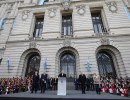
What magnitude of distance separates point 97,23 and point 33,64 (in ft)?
48.3

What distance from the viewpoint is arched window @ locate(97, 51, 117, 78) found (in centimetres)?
1573

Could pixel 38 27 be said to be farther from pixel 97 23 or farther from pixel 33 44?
pixel 97 23

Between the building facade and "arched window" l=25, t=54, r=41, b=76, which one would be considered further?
"arched window" l=25, t=54, r=41, b=76

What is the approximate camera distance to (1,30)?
2389 centimetres

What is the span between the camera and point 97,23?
65.8 ft

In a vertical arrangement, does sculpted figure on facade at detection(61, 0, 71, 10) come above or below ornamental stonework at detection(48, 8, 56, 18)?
above

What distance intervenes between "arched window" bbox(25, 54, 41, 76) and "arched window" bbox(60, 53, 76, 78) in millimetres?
4386

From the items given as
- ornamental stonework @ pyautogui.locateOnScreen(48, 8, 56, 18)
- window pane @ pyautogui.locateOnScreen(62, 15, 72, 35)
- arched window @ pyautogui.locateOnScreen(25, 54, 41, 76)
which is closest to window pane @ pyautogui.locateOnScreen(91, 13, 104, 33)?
window pane @ pyautogui.locateOnScreen(62, 15, 72, 35)

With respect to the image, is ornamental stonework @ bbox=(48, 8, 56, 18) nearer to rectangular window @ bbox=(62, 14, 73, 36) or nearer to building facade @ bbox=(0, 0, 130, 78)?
building facade @ bbox=(0, 0, 130, 78)

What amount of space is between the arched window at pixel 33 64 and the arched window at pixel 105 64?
10.5 m

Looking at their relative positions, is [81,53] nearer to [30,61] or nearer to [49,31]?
[49,31]

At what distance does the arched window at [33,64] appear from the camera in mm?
17444

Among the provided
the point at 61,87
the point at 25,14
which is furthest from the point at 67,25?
the point at 61,87

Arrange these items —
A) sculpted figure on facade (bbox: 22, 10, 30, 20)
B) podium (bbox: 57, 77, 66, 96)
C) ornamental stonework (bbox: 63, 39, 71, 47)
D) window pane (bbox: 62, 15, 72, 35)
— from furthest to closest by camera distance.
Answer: sculpted figure on facade (bbox: 22, 10, 30, 20) < window pane (bbox: 62, 15, 72, 35) < ornamental stonework (bbox: 63, 39, 71, 47) < podium (bbox: 57, 77, 66, 96)
